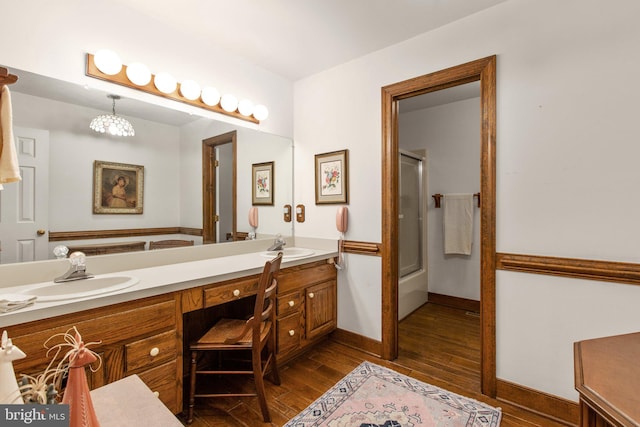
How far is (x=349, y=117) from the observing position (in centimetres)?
250

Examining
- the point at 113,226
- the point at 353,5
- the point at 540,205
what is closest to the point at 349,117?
the point at 353,5

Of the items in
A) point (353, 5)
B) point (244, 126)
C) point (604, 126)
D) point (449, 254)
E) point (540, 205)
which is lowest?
point (449, 254)

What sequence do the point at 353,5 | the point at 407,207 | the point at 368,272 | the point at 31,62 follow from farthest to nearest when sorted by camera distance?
the point at 407,207 < the point at 368,272 < the point at 353,5 < the point at 31,62

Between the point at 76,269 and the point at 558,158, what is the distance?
2684mm

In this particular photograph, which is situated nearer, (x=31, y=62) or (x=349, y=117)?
(x=31, y=62)

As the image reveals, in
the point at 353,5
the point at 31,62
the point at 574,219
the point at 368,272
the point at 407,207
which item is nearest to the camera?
the point at 31,62

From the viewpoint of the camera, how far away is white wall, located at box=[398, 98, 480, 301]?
11.1ft

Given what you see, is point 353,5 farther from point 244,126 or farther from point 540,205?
point 540,205

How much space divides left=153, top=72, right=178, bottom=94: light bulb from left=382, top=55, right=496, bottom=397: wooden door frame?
1.52 m

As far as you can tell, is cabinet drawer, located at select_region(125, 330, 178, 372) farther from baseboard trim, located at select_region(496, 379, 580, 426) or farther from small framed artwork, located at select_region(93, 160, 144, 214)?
baseboard trim, located at select_region(496, 379, 580, 426)

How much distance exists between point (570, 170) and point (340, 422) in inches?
73.6

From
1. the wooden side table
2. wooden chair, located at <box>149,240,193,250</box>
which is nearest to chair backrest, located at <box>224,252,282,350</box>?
wooden chair, located at <box>149,240,193,250</box>

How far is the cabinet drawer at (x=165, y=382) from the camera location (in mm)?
1396

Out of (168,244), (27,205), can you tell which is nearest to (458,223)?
(168,244)
